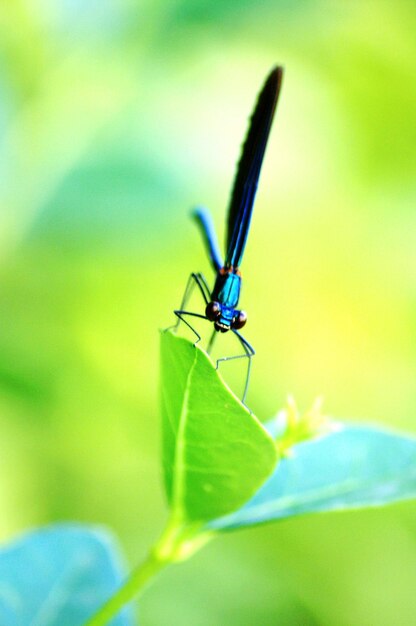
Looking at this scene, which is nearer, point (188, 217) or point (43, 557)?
point (43, 557)

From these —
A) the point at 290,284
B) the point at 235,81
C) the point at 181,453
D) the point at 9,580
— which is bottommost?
the point at 9,580

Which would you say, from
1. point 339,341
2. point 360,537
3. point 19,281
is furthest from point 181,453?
point 339,341

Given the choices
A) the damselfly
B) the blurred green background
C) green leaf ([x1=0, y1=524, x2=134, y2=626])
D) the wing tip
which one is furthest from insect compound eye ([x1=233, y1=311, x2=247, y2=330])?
the blurred green background

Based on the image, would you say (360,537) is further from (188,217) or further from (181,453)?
(181,453)

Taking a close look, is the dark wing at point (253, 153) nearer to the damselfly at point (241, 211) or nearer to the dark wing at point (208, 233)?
the damselfly at point (241, 211)

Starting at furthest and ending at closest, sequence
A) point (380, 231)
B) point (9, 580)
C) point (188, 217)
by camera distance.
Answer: point (380, 231) < point (188, 217) < point (9, 580)

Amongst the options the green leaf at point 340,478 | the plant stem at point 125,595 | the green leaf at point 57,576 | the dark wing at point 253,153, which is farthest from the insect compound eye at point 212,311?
the plant stem at point 125,595

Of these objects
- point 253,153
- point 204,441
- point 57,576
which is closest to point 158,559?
point 204,441
